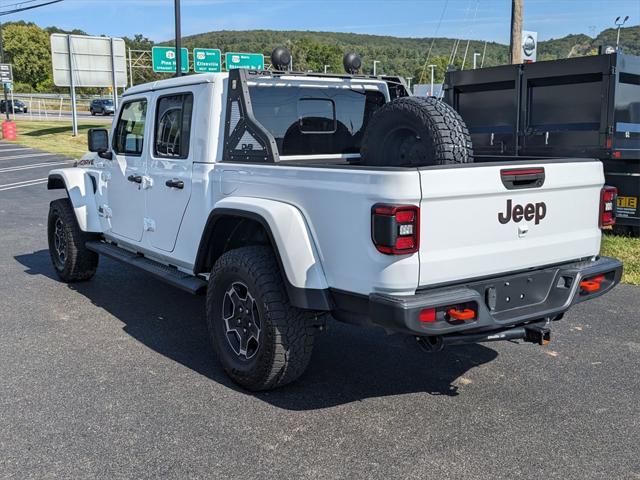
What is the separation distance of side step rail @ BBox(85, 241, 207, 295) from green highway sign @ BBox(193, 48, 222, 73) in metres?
34.6

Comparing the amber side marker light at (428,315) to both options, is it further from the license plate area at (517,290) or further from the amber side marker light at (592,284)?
the amber side marker light at (592,284)

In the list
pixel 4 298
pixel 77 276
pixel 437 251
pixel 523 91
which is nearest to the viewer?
pixel 437 251

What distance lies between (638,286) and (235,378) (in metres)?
4.64

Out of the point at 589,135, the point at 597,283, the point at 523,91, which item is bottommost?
the point at 597,283

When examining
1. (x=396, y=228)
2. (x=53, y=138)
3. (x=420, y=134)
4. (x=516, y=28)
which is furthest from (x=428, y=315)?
(x=53, y=138)

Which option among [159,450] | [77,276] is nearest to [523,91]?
[77,276]

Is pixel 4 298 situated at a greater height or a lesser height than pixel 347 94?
lesser

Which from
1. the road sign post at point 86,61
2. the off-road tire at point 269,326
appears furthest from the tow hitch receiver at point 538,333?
the road sign post at point 86,61

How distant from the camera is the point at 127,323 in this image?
5.64 m

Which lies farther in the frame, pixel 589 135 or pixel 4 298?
pixel 589 135

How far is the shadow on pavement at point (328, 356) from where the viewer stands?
4184 millimetres

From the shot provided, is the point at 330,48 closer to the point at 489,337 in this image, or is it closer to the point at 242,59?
the point at 242,59

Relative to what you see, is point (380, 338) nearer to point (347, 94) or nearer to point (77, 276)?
point (347, 94)

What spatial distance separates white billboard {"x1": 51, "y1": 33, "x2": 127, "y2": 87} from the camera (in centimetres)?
3219
